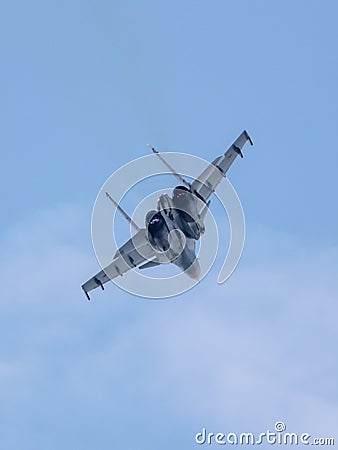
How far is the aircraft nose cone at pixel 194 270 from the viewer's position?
74312mm

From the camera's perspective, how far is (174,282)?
73812mm

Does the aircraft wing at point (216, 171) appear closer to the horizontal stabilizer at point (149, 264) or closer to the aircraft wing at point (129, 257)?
the aircraft wing at point (129, 257)

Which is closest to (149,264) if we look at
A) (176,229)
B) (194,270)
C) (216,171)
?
(194,270)

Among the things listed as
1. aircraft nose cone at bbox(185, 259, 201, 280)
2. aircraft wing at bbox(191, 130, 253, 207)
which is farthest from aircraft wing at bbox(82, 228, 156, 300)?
aircraft wing at bbox(191, 130, 253, 207)

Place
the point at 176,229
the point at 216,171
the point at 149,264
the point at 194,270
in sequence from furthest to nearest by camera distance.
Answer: the point at 216,171
the point at 149,264
the point at 194,270
the point at 176,229

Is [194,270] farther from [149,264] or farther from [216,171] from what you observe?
[216,171]

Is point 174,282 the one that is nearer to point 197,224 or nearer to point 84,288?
point 197,224

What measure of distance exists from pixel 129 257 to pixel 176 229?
7907 mm

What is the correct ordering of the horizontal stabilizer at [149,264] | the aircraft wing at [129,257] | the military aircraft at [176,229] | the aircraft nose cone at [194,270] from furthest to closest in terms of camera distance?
the horizontal stabilizer at [149,264] < the aircraft wing at [129,257] < the aircraft nose cone at [194,270] < the military aircraft at [176,229]

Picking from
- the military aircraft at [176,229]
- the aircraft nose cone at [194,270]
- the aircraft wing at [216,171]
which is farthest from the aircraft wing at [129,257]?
the aircraft wing at [216,171]

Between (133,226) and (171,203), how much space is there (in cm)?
457

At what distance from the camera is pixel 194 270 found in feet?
245

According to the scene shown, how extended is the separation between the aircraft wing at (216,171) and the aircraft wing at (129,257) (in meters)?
4.87

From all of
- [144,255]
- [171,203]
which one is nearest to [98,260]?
[144,255]
